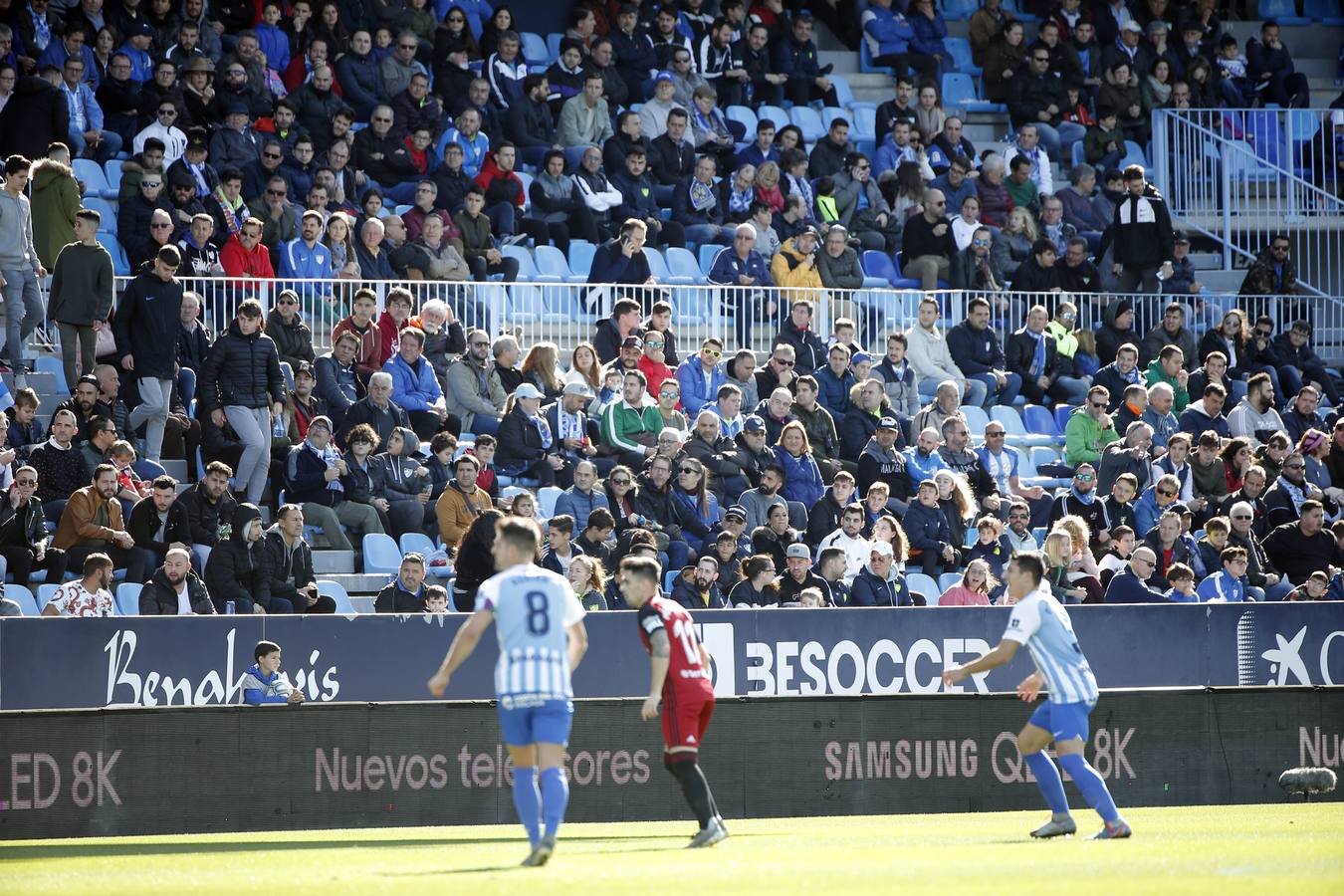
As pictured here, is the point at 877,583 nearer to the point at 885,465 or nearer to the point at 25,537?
the point at 885,465

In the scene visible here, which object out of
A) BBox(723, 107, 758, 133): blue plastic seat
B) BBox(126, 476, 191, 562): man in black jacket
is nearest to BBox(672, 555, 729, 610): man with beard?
BBox(126, 476, 191, 562): man in black jacket

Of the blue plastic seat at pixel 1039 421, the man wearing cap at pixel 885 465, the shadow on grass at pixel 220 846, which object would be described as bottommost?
the shadow on grass at pixel 220 846

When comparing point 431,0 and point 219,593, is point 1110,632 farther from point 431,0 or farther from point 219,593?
point 431,0

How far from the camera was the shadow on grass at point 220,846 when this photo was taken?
35.8 feet

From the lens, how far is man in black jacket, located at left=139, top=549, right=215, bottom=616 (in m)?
14.8

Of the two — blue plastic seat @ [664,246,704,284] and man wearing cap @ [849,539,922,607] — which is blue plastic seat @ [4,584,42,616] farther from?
blue plastic seat @ [664,246,704,284]

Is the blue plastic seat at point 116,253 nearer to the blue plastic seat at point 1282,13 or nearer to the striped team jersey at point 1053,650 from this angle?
the striped team jersey at point 1053,650

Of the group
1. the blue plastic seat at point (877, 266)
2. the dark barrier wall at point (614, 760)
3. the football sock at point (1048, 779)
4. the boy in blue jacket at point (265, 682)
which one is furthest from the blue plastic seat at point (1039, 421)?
the football sock at point (1048, 779)

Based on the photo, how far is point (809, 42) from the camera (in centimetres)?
2536

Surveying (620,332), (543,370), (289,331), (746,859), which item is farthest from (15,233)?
(746,859)

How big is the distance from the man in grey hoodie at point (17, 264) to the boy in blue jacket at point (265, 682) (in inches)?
175

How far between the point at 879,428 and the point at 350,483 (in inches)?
200

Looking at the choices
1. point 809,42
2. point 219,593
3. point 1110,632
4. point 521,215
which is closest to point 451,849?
point 219,593

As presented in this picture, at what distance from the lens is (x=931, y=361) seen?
822 inches
